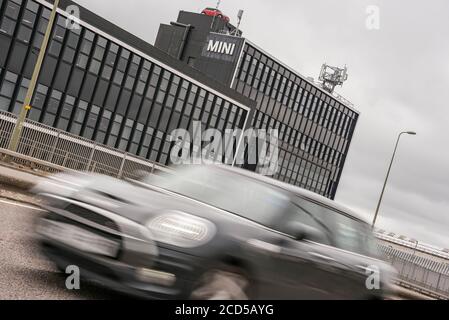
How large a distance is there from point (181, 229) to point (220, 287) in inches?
20.2

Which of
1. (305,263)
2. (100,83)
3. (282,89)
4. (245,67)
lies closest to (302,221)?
(305,263)

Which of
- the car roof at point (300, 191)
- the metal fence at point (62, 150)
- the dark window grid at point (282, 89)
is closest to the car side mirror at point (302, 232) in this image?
the car roof at point (300, 191)

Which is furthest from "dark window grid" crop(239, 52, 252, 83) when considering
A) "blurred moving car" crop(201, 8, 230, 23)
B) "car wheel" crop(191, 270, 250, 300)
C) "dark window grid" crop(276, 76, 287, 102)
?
"car wheel" crop(191, 270, 250, 300)

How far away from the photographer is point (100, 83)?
3697cm

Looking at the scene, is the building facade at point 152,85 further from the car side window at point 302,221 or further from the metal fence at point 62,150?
the car side window at point 302,221

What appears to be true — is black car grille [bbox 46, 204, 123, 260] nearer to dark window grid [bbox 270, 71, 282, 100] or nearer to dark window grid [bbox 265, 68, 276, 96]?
dark window grid [bbox 265, 68, 276, 96]

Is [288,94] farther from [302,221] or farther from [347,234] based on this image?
[302,221]

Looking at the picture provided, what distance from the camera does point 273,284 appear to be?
4281mm

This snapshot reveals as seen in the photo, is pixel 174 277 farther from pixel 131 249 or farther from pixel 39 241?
pixel 39 241

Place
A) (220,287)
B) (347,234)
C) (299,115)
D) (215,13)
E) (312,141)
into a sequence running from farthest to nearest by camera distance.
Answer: (312,141) → (299,115) → (215,13) → (347,234) → (220,287)

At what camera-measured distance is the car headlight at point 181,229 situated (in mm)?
3926

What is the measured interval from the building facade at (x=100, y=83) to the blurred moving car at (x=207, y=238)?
28.9m

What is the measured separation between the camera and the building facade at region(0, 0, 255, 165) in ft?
103
